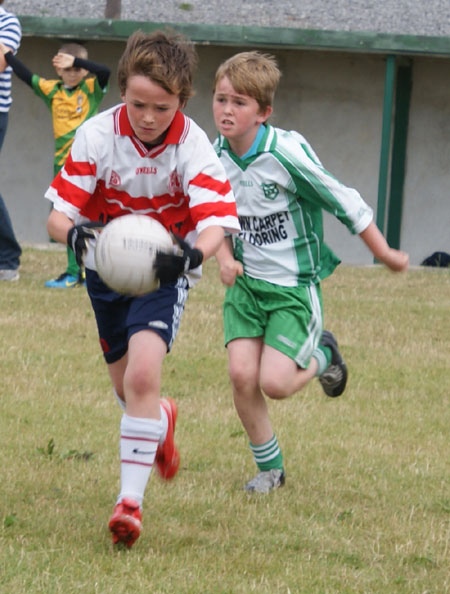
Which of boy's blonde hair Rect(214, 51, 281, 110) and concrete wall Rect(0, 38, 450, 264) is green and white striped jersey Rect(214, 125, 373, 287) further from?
concrete wall Rect(0, 38, 450, 264)

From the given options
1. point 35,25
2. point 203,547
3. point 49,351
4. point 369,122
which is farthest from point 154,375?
point 369,122

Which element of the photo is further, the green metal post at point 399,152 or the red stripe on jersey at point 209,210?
the green metal post at point 399,152

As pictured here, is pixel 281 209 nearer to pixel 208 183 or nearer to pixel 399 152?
pixel 208 183

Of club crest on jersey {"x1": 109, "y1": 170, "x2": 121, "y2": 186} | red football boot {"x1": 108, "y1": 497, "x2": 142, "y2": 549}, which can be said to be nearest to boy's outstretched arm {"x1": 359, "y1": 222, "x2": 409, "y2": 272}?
club crest on jersey {"x1": 109, "y1": 170, "x2": 121, "y2": 186}

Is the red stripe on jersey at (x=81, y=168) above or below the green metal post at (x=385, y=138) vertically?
above

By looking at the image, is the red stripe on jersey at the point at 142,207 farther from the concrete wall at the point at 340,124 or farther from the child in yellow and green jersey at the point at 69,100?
the concrete wall at the point at 340,124

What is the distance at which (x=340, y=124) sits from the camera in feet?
54.8

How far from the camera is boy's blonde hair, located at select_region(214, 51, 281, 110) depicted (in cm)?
513

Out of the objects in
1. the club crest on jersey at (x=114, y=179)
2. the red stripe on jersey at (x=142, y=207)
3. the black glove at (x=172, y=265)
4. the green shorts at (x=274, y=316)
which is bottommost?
the green shorts at (x=274, y=316)

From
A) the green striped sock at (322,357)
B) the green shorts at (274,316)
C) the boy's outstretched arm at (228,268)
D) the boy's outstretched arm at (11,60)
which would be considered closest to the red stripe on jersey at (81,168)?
the boy's outstretched arm at (228,268)

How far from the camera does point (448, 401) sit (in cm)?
692

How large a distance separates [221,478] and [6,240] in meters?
5.55

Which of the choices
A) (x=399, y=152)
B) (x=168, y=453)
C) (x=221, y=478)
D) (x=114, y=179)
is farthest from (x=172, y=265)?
(x=399, y=152)

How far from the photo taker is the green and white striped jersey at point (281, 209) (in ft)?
16.9
